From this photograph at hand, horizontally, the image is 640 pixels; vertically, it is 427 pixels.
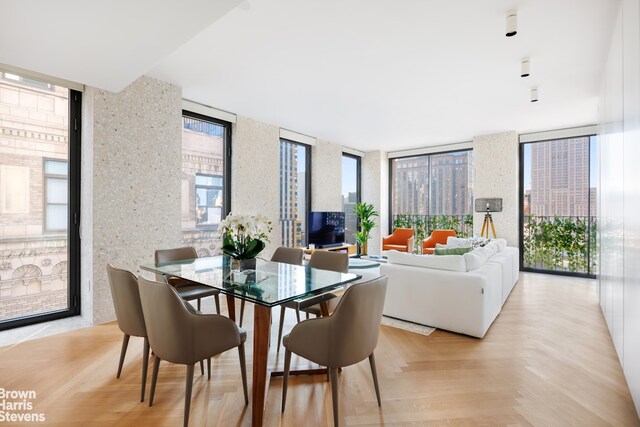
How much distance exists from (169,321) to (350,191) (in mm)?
6767

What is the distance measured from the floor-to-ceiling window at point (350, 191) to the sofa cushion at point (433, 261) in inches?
164

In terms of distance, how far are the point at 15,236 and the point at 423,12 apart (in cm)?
435

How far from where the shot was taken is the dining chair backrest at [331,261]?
297 centimetres

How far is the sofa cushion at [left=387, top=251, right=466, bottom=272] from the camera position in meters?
3.23

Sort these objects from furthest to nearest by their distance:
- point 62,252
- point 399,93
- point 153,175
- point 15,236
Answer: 1. point 399,93
2. point 153,175
3. point 62,252
4. point 15,236

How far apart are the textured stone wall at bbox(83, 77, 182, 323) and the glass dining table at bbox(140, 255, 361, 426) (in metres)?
1.07

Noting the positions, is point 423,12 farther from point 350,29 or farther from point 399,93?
point 399,93

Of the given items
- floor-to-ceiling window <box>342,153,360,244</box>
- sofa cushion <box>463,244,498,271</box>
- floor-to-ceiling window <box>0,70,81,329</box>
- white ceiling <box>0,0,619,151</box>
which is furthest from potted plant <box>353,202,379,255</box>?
floor-to-ceiling window <box>0,70,81,329</box>

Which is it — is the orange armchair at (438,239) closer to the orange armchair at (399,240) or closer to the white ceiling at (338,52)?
the orange armchair at (399,240)

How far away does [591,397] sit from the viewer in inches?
82.5

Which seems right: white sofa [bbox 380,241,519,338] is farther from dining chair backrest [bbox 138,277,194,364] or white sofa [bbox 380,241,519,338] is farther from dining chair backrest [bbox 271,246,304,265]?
dining chair backrest [bbox 138,277,194,364]

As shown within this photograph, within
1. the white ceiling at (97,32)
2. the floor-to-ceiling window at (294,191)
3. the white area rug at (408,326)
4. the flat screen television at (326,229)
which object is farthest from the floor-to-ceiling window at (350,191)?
the white ceiling at (97,32)

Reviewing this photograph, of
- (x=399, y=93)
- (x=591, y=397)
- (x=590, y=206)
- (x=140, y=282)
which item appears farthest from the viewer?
(x=590, y=206)

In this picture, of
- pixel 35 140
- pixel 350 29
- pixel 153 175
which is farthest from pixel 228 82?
pixel 35 140
